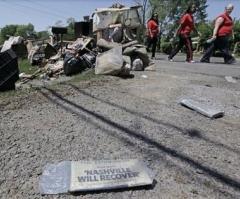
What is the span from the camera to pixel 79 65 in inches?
223

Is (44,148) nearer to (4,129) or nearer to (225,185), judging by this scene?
(4,129)

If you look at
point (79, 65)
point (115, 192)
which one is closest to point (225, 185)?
point (115, 192)

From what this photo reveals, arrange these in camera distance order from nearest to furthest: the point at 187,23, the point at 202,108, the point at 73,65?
the point at 202,108 < the point at 73,65 < the point at 187,23

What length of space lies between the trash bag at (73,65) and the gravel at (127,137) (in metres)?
1.84

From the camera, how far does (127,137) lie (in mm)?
2352

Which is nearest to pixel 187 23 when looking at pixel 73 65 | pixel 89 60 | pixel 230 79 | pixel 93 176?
pixel 230 79

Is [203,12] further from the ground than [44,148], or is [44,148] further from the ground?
[203,12]

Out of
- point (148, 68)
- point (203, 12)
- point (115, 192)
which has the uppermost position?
point (203, 12)

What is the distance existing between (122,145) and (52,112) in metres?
1.13

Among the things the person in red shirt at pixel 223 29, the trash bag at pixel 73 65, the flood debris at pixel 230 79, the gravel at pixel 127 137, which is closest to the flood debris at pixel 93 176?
the gravel at pixel 127 137

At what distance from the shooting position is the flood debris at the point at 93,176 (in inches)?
64.6

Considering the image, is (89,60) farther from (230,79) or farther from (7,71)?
(230,79)

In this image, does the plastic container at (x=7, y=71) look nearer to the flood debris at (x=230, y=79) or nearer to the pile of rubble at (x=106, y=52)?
the pile of rubble at (x=106, y=52)

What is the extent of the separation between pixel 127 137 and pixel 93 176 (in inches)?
27.7
